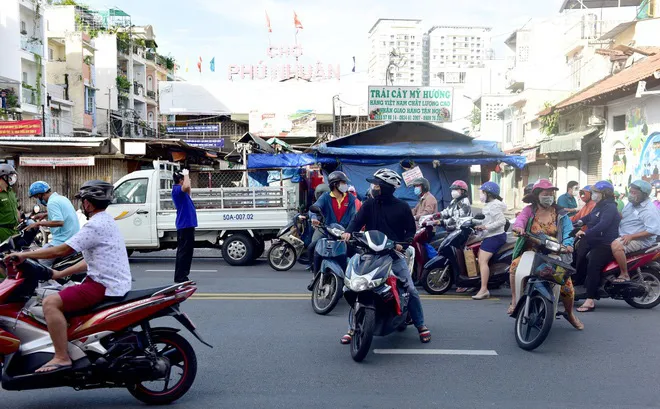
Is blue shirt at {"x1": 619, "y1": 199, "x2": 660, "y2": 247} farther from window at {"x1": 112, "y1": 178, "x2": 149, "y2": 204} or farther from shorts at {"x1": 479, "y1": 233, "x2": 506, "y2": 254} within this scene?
window at {"x1": 112, "y1": 178, "x2": 149, "y2": 204}

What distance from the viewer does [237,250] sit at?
12523 mm

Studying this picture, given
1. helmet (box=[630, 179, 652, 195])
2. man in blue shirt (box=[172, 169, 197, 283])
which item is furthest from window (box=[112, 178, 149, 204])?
helmet (box=[630, 179, 652, 195])

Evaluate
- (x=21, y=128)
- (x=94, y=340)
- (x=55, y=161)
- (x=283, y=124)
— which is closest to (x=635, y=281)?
(x=94, y=340)

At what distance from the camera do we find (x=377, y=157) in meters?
14.2

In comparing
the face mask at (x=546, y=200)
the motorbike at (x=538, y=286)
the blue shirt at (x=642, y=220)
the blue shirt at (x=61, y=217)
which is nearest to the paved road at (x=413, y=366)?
the motorbike at (x=538, y=286)

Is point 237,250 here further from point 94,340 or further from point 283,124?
point 283,124

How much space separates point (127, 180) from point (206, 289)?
13.1ft

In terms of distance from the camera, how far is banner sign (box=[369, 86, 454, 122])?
19484 mm

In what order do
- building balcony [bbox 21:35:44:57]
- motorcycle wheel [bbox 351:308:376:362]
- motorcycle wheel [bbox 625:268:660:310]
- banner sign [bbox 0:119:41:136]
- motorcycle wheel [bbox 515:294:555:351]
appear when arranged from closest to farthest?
motorcycle wheel [bbox 351:308:376:362] → motorcycle wheel [bbox 515:294:555:351] → motorcycle wheel [bbox 625:268:660:310] → banner sign [bbox 0:119:41:136] → building balcony [bbox 21:35:44:57]

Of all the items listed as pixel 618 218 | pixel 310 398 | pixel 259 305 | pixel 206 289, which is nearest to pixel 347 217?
pixel 259 305

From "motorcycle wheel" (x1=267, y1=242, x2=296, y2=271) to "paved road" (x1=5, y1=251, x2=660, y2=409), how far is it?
338 cm

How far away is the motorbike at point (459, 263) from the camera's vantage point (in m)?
8.81

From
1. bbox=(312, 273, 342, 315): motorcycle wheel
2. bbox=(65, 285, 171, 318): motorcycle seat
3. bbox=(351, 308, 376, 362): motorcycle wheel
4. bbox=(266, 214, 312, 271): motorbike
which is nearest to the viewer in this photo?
bbox=(65, 285, 171, 318): motorcycle seat

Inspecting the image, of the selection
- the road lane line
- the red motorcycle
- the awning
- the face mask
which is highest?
the awning
